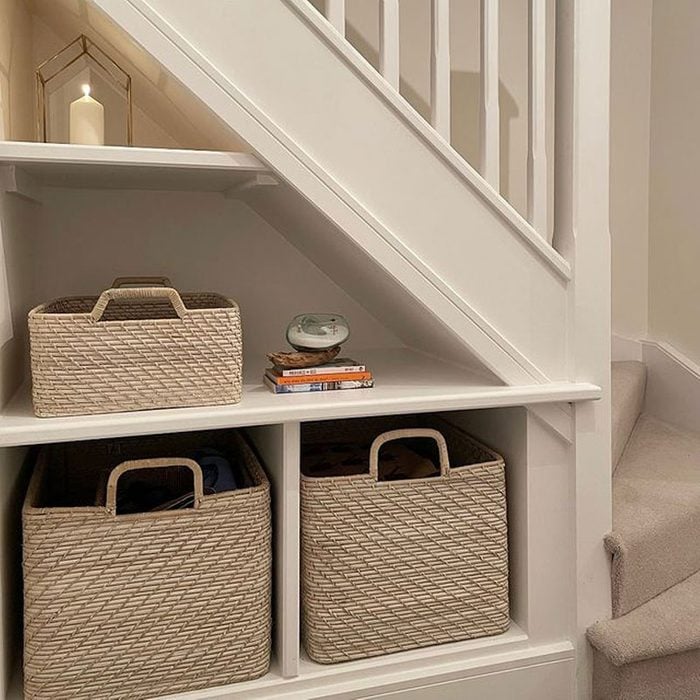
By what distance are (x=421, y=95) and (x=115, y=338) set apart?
1.32 metres

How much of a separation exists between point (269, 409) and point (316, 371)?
19cm

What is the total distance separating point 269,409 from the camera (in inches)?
52.6

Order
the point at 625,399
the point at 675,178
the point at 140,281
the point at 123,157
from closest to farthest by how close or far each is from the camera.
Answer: the point at 123,157
the point at 140,281
the point at 625,399
the point at 675,178

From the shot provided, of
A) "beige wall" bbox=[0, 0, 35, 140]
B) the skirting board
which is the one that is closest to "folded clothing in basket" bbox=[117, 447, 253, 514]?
"beige wall" bbox=[0, 0, 35, 140]

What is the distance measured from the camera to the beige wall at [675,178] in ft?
7.42

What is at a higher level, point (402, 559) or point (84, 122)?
point (84, 122)

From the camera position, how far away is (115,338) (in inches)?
51.0

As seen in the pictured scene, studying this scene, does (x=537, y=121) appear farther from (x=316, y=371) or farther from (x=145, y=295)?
(x=145, y=295)

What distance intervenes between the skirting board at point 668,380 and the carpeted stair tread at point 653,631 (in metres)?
0.83

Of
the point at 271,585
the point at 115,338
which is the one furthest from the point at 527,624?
the point at 115,338

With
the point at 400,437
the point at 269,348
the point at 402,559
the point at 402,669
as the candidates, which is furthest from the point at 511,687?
the point at 269,348

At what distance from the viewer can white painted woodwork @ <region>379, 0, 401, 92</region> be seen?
1408 millimetres

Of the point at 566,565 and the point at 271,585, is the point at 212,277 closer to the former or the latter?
the point at 271,585

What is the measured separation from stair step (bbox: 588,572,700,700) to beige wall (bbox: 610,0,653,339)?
46.2 inches
